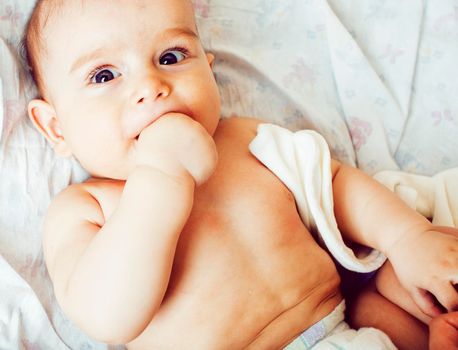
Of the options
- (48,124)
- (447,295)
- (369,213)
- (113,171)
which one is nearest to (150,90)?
(113,171)

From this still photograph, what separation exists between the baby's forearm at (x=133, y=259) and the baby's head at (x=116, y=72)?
0.37 ft

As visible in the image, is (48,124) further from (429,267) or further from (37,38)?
(429,267)

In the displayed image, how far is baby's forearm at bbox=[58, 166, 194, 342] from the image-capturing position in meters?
0.83

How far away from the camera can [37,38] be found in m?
1.01

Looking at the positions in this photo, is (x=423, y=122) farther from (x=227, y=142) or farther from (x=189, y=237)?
(x=189, y=237)

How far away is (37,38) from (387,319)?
2.63 ft

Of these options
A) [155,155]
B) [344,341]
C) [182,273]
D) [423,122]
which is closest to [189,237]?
[182,273]

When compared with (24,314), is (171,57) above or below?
above

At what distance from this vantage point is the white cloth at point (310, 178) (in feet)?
3.44

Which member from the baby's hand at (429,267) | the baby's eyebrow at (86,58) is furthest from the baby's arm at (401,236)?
the baby's eyebrow at (86,58)

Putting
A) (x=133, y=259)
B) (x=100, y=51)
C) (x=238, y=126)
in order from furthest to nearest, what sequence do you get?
(x=238, y=126), (x=100, y=51), (x=133, y=259)

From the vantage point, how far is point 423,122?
133cm

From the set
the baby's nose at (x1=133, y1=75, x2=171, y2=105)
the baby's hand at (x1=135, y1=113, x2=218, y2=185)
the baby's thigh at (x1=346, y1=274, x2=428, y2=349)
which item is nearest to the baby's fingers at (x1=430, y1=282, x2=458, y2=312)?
the baby's thigh at (x1=346, y1=274, x2=428, y2=349)

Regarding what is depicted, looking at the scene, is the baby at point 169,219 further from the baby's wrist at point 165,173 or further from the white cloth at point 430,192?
the white cloth at point 430,192
